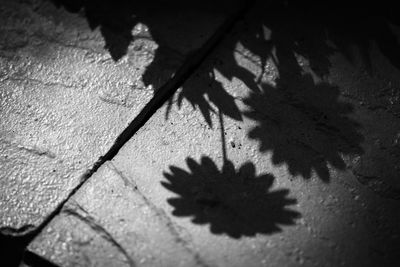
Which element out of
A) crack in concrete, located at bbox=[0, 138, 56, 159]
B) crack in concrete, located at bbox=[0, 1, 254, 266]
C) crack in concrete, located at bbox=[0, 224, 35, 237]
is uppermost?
crack in concrete, located at bbox=[0, 1, 254, 266]

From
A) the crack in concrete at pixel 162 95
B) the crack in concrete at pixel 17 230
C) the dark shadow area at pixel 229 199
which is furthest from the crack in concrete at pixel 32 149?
the dark shadow area at pixel 229 199

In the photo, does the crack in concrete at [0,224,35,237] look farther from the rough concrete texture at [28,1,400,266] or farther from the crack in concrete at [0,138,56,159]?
A: the crack in concrete at [0,138,56,159]

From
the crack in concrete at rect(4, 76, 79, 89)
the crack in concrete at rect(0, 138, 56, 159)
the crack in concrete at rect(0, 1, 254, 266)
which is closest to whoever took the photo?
the crack in concrete at rect(0, 1, 254, 266)

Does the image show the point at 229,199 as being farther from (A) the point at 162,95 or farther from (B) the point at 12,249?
(B) the point at 12,249

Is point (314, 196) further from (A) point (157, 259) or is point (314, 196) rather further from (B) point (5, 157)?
(B) point (5, 157)

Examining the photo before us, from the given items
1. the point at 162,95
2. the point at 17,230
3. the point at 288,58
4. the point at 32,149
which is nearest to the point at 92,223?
the point at 17,230

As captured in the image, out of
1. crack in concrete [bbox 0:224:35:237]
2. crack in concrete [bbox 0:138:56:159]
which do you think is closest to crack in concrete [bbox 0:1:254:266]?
crack in concrete [bbox 0:224:35:237]

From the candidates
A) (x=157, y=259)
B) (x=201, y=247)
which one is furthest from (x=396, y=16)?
(x=157, y=259)

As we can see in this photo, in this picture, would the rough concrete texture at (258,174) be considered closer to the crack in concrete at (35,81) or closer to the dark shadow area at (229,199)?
the dark shadow area at (229,199)

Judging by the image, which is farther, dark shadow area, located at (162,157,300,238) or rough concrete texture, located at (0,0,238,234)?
rough concrete texture, located at (0,0,238,234)
